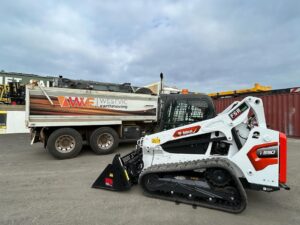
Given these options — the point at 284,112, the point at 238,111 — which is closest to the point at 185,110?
the point at 238,111

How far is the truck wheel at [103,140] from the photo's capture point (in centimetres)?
627

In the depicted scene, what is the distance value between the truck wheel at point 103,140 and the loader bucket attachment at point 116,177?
9.75 ft

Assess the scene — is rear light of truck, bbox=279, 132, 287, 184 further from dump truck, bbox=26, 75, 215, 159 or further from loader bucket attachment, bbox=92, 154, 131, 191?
dump truck, bbox=26, 75, 215, 159

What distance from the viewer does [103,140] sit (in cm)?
654

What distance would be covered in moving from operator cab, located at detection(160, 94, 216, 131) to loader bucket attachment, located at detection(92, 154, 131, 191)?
1015 mm

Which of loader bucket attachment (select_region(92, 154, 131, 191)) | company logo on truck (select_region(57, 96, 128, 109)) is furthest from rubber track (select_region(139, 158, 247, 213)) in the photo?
company logo on truck (select_region(57, 96, 128, 109))

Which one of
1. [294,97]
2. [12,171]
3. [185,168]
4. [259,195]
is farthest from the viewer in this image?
[294,97]

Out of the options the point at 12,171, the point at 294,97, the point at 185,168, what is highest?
the point at 294,97

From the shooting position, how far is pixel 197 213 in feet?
8.84

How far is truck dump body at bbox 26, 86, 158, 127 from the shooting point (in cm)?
554

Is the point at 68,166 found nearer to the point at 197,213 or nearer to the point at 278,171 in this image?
the point at 197,213

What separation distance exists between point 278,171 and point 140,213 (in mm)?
2046

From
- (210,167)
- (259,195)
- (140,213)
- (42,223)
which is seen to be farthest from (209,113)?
(42,223)

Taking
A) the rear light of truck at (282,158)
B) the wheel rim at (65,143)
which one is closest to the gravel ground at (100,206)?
the rear light of truck at (282,158)
